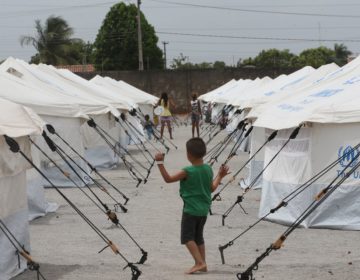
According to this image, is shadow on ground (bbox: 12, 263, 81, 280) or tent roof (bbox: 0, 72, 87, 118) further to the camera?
tent roof (bbox: 0, 72, 87, 118)

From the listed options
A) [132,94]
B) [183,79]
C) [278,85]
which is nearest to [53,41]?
[183,79]

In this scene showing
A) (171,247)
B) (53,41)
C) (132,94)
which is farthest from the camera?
(53,41)

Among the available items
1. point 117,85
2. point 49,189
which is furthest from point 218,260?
point 117,85

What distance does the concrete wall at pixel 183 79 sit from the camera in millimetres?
51938

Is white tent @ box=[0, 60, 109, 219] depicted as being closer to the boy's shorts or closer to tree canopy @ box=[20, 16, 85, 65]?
the boy's shorts

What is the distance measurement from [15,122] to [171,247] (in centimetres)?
288

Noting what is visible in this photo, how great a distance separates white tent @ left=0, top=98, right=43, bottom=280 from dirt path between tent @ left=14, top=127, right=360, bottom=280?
0.99 feet

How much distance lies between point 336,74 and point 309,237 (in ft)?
12.2

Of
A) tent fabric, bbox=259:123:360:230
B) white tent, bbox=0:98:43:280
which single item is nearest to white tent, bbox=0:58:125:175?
tent fabric, bbox=259:123:360:230

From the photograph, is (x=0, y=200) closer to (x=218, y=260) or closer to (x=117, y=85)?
(x=218, y=260)

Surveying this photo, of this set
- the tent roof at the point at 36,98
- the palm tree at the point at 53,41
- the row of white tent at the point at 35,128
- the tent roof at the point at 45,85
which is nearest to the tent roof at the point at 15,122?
the row of white tent at the point at 35,128

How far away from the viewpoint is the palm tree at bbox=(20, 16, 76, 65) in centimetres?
6469

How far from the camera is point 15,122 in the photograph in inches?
332

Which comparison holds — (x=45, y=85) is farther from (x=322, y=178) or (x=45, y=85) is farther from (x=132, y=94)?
(x=132, y=94)
